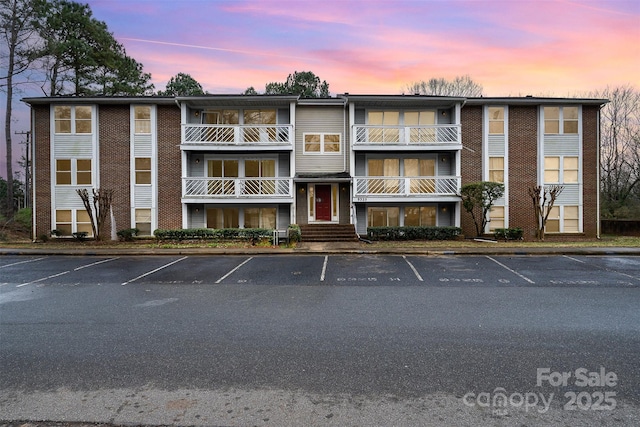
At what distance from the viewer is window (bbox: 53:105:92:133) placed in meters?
21.2

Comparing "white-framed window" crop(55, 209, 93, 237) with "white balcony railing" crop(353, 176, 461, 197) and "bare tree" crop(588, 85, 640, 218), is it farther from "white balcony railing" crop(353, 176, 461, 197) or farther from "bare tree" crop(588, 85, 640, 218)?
"bare tree" crop(588, 85, 640, 218)

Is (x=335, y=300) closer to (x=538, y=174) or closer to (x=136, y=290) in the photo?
(x=136, y=290)

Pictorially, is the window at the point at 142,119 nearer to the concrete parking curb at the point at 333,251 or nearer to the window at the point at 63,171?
the window at the point at 63,171

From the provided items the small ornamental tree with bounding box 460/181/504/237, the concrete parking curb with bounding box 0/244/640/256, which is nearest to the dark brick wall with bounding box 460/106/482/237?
the small ornamental tree with bounding box 460/181/504/237

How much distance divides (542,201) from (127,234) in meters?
23.8

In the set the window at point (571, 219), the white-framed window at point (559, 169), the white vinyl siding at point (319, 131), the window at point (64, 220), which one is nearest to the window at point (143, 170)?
the window at point (64, 220)

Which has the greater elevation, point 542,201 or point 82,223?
point 542,201

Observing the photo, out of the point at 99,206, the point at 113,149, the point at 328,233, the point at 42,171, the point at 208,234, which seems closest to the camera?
the point at 99,206

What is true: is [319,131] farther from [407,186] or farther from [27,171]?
[27,171]

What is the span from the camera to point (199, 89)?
41.8 m

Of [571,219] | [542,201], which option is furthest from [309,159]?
[571,219]

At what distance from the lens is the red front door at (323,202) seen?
2227 cm

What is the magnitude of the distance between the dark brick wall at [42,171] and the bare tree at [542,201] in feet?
88.0

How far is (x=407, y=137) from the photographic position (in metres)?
21.1
